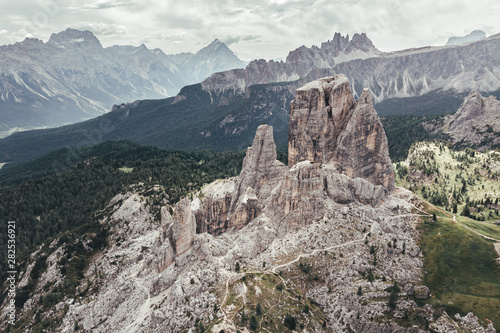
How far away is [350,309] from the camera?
8862 centimetres

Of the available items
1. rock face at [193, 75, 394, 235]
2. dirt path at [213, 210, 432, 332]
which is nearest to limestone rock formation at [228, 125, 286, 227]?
rock face at [193, 75, 394, 235]

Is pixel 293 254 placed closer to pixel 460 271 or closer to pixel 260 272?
pixel 260 272

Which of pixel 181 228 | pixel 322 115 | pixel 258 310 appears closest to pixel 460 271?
pixel 258 310

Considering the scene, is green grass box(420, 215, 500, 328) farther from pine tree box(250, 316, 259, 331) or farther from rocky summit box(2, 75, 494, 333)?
pine tree box(250, 316, 259, 331)

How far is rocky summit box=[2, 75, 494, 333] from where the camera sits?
277 feet

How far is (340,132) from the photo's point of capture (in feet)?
445

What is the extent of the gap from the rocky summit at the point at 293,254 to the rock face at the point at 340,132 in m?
0.47

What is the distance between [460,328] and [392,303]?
16.1 meters

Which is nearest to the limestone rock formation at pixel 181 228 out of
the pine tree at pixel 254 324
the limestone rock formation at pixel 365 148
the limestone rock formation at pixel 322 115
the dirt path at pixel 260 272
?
the dirt path at pixel 260 272

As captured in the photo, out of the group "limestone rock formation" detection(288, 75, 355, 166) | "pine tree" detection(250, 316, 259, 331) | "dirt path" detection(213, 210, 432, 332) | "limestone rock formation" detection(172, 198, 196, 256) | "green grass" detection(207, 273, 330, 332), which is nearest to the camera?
"pine tree" detection(250, 316, 259, 331)

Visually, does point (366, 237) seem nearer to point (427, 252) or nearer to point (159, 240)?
point (427, 252)

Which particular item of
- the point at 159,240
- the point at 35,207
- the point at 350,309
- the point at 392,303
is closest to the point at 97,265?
the point at 159,240

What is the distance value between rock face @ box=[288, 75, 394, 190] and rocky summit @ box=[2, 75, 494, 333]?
18.4 inches

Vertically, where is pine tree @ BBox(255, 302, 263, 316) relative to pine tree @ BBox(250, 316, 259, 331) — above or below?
above
